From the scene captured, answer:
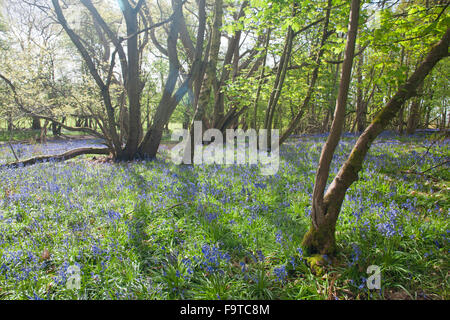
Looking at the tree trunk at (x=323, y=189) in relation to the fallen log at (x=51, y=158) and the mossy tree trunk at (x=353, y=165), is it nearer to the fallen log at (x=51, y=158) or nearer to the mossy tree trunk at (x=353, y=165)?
the mossy tree trunk at (x=353, y=165)

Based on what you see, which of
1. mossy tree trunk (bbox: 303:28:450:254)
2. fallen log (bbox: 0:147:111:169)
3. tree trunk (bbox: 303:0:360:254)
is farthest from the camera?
fallen log (bbox: 0:147:111:169)

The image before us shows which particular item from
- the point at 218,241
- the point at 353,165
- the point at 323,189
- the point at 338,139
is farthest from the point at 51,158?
the point at 353,165

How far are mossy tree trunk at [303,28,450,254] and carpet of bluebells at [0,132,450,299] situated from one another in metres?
0.26

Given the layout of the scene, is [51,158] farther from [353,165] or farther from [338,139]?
[353,165]

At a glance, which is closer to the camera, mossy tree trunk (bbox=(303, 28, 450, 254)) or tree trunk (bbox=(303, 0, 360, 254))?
mossy tree trunk (bbox=(303, 28, 450, 254))

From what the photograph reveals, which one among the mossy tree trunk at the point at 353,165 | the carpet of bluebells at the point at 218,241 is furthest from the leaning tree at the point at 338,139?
the carpet of bluebells at the point at 218,241

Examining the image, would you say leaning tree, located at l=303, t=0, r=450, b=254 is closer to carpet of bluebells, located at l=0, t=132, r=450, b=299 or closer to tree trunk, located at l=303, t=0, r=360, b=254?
tree trunk, located at l=303, t=0, r=360, b=254

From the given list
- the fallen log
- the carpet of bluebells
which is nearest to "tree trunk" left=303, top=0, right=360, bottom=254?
the carpet of bluebells

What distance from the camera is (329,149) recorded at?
2623mm

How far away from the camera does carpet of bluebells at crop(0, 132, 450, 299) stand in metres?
2.46

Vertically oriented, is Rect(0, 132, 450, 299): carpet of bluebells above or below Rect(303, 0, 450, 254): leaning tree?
below

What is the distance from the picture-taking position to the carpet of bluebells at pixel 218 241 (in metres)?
2.46
